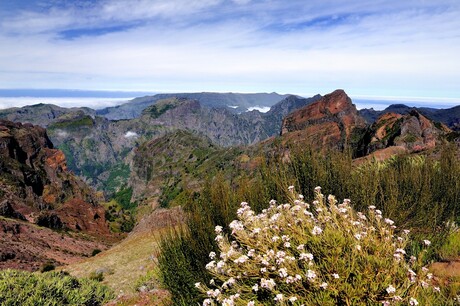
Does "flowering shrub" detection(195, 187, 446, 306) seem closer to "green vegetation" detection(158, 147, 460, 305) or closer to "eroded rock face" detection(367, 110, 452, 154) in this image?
"green vegetation" detection(158, 147, 460, 305)

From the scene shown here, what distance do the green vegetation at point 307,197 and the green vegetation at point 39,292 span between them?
442cm

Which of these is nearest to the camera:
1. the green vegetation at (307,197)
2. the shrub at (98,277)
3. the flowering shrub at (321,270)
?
the flowering shrub at (321,270)

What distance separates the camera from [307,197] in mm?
11109

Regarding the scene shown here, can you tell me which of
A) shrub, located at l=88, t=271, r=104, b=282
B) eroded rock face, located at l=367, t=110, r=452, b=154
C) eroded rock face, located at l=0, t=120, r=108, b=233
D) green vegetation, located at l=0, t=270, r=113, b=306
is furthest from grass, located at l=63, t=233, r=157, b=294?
eroded rock face, located at l=0, t=120, r=108, b=233

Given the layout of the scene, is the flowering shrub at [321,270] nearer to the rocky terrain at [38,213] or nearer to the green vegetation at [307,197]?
the green vegetation at [307,197]

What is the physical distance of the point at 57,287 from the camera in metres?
11.9

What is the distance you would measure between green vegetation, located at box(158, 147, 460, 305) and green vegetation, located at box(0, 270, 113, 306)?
4.42m

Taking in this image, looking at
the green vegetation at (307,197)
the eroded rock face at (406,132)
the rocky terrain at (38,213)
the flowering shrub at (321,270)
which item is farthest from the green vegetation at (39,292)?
the eroded rock face at (406,132)

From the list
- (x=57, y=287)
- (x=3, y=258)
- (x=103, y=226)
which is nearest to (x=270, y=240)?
(x=57, y=287)

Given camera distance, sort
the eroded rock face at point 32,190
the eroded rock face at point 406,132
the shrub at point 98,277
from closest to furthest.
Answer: the shrub at point 98,277 < the eroded rock face at point 406,132 < the eroded rock face at point 32,190

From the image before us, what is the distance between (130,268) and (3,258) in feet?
100

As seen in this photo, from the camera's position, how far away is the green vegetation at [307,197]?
30.1 ft

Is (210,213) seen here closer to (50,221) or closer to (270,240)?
(270,240)

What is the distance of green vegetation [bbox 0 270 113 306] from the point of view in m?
10.5
